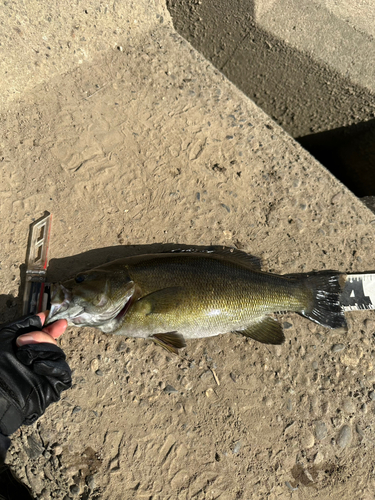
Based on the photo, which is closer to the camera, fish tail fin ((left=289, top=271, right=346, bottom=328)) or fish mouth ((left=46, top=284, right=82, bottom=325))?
fish mouth ((left=46, top=284, right=82, bottom=325))

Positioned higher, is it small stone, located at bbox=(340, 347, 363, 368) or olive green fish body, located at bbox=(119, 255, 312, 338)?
olive green fish body, located at bbox=(119, 255, 312, 338)

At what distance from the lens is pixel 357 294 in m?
3.18

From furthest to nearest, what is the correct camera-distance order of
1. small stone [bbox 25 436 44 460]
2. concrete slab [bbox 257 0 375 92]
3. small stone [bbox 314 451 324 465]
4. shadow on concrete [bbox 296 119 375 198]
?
shadow on concrete [bbox 296 119 375 198] → concrete slab [bbox 257 0 375 92] → small stone [bbox 314 451 324 465] → small stone [bbox 25 436 44 460]

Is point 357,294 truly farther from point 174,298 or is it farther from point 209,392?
point 174,298

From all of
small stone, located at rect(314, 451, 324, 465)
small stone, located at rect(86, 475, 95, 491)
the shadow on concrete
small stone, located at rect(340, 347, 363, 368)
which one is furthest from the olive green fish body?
the shadow on concrete

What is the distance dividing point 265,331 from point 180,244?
111 cm

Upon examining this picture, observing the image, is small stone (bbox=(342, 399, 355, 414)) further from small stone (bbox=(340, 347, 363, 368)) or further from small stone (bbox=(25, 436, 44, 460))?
small stone (bbox=(25, 436, 44, 460))

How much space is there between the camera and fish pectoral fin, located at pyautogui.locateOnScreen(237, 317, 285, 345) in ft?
9.44

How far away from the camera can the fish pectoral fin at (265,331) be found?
113 inches

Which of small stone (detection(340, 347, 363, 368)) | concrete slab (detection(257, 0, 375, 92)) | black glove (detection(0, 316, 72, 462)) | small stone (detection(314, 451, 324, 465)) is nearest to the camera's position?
black glove (detection(0, 316, 72, 462))

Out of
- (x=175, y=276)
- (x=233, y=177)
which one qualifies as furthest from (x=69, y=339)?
(x=233, y=177)

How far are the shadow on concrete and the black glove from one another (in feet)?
14.5

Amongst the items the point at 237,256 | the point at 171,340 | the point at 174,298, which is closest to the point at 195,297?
the point at 174,298

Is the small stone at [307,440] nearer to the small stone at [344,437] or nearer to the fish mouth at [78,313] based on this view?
the small stone at [344,437]
